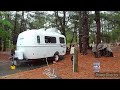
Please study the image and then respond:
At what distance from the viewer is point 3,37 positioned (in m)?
6.14

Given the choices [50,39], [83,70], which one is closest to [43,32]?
[50,39]

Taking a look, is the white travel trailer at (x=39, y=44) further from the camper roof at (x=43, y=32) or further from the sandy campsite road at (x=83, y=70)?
the sandy campsite road at (x=83, y=70)

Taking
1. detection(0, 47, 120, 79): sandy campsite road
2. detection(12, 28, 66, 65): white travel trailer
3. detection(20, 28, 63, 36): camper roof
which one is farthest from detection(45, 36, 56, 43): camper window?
detection(0, 47, 120, 79): sandy campsite road

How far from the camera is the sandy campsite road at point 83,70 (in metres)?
4.93

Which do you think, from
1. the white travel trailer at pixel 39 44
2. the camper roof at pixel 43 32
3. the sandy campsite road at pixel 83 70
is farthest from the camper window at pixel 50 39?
the sandy campsite road at pixel 83 70

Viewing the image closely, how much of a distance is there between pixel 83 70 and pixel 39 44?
1451mm

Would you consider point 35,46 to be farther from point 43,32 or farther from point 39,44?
point 43,32

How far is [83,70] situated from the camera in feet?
18.3

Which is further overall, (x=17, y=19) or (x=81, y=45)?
(x=81, y=45)

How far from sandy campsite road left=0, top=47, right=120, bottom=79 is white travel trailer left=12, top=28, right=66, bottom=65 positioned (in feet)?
1.73

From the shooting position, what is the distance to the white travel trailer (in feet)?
19.2
